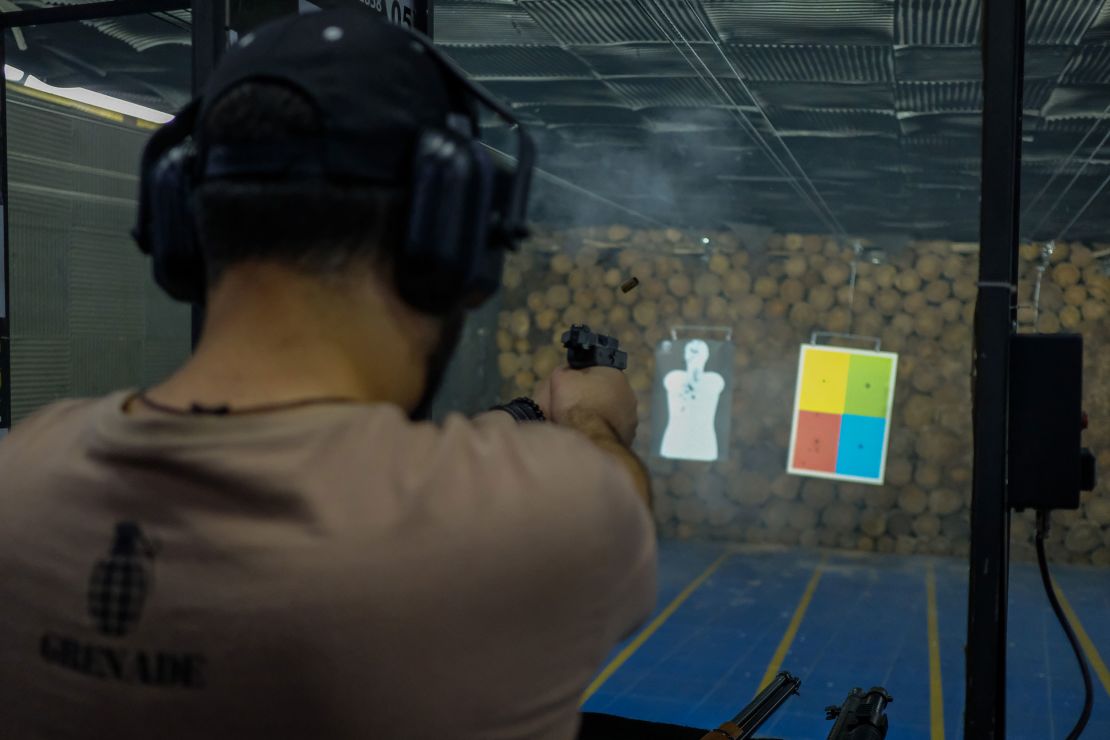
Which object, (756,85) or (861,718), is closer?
(861,718)

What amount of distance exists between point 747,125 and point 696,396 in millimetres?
3069

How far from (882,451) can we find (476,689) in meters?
8.03

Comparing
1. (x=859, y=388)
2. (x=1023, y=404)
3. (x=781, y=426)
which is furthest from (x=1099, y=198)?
(x=1023, y=404)

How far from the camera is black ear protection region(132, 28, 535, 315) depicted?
2.24 ft

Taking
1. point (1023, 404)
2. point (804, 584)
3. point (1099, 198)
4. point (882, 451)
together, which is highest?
point (1099, 198)

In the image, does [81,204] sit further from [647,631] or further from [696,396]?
[696,396]

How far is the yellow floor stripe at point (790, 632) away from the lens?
505cm

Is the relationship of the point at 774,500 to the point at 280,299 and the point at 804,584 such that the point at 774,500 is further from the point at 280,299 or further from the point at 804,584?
→ the point at 280,299

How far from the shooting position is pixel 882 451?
8266 mm

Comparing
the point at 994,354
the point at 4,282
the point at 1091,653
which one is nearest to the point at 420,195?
the point at 994,354

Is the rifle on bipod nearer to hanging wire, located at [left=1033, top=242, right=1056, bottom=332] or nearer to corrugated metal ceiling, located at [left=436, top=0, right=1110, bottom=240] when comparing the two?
corrugated metal ceiling, located at [left=436, top=0, right=1110, bottom=240]

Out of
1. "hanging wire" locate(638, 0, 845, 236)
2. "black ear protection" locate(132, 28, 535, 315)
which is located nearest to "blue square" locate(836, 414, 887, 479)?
"hanging wire" locate(638, 0, 845, 236)

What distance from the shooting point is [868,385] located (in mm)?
8352

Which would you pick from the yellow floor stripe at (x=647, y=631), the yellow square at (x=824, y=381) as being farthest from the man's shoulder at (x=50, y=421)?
the yellow square at (x=824, y=381)
